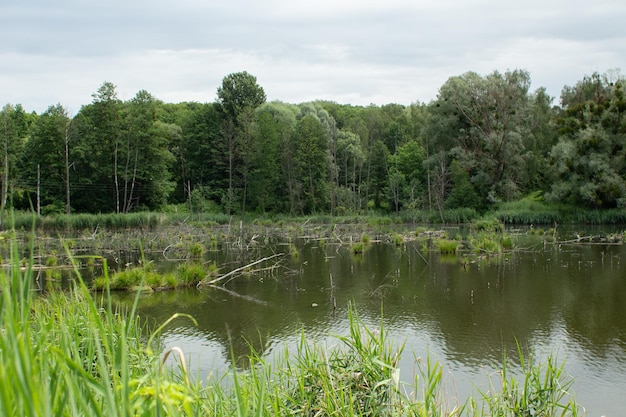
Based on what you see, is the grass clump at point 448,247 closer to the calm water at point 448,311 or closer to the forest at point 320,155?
the calm water at point 448,311

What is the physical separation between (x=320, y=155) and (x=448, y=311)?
34.4m

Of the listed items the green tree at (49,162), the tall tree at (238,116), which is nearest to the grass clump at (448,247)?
the tall tree at (238,116)

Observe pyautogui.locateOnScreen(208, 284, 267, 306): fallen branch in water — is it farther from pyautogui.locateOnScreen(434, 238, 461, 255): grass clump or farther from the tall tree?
the tall tree

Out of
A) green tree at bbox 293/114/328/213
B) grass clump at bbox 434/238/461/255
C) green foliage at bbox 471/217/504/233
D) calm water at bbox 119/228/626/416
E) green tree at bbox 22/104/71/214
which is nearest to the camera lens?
calm water at bbox 119/228/626/416

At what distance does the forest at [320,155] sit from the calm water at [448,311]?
55.0 ft

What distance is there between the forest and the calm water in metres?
16.8

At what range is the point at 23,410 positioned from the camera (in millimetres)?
1471

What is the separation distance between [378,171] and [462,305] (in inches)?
1464

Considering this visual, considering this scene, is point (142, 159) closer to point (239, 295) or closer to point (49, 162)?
point (49, 162)

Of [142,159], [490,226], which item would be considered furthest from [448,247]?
[142,159]

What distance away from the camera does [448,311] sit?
36.7 feet

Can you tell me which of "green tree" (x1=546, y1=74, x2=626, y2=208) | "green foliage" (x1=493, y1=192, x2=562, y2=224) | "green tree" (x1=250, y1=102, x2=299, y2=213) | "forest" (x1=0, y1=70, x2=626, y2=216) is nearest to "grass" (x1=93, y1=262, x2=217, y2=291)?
"forest" (x1=0, y1=70, x2=626, y2=216)

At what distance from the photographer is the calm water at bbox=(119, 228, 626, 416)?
7.85m

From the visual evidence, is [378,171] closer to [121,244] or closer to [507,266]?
[121,244]
